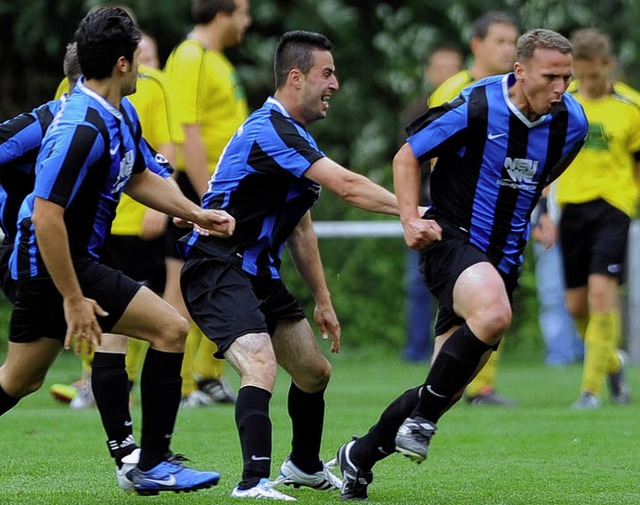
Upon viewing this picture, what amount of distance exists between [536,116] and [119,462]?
2.36m

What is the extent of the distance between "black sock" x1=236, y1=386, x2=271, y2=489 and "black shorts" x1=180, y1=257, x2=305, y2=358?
0.30 metres

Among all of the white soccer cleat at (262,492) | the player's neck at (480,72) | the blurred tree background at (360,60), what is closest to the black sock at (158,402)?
the white soccer cleat at (262,492)

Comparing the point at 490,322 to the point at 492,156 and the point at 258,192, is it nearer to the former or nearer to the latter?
the point at 492,156

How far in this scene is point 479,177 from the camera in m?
6.56

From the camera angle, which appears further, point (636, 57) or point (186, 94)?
point (636, 57)

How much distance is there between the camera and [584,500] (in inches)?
240

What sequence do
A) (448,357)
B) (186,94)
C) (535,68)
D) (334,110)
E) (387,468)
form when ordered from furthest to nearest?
(334,110), (186,94), (387,468), (535,68), (448,357)

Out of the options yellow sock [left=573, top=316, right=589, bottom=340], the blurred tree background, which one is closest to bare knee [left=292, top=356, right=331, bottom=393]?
yellow sock [left=573, top=316, right=589, bottom=340]

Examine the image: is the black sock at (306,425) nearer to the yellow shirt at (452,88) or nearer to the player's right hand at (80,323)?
the player's right hand at (80,323)

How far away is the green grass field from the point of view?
6.28 metres

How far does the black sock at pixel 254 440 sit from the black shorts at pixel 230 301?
301 mm

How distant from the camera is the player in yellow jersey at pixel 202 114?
384 inches

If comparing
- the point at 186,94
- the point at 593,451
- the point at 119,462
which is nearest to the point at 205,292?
the point at 119,462

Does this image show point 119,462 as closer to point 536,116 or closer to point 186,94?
point 536,116
